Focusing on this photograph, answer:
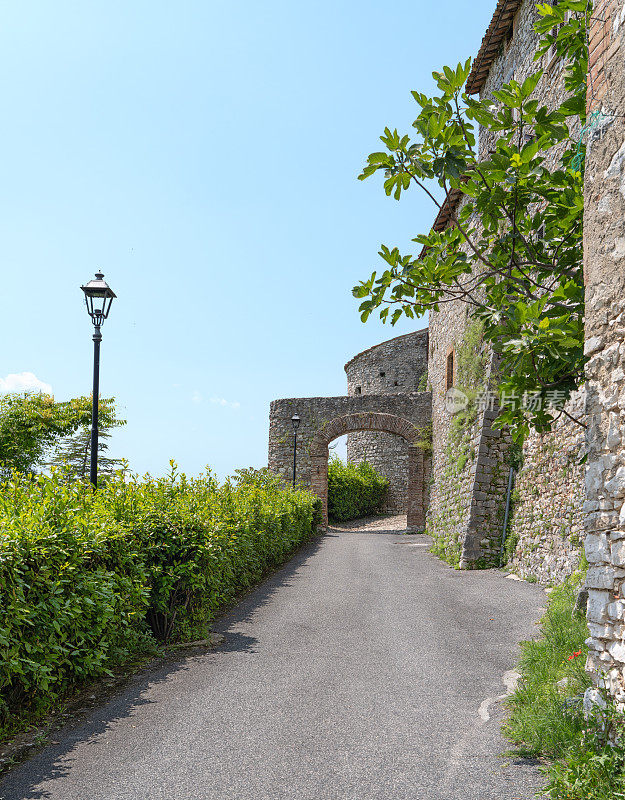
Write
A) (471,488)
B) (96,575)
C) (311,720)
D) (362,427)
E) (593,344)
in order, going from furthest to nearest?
(362,427) → (471,488) → (96,575) → (311,720) → (593,344)

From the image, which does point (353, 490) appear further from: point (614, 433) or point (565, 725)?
point (614, 433)

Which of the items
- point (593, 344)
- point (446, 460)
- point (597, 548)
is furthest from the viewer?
point (446, 460)

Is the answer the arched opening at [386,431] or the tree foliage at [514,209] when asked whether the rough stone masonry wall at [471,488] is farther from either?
the tree foliage at [514,209]

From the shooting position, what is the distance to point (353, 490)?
24.8 m

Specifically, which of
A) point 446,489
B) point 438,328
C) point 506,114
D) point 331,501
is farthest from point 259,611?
point 331,501

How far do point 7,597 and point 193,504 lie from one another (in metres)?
3.11

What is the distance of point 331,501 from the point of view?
2417 centimetres

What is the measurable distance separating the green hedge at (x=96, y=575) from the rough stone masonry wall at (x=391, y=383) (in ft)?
62.5

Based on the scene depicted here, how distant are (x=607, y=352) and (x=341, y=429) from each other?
57.0 ft

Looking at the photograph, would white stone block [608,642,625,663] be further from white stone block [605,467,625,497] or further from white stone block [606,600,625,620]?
white stone block [605,467,625,497]

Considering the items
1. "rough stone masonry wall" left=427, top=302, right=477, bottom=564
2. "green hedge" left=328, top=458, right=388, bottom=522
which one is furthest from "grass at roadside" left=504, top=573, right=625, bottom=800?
"green hedge" left=328, top=458, right=388, bottom=522

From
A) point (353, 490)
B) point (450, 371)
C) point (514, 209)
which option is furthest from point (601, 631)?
point (353, 490)

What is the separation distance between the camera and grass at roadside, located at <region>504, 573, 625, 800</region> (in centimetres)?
272

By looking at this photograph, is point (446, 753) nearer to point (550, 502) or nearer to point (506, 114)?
point (506, 114)
